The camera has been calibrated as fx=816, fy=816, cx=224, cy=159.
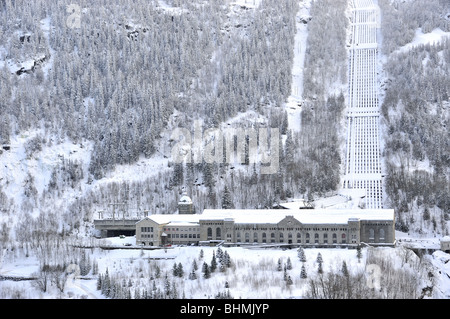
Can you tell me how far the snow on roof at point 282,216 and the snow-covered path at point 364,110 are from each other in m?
16.7

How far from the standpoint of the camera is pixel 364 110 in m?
138

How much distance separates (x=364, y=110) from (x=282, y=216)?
49736 millimetres

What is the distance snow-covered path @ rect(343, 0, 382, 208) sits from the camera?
117 meters

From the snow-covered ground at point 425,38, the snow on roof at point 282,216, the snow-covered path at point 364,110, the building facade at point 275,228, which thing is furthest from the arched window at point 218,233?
the snow-covered ground at point 425,38

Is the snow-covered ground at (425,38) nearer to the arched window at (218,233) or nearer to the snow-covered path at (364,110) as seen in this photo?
the snow-covered path at (364,110)

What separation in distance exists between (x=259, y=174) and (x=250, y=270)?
128 feet

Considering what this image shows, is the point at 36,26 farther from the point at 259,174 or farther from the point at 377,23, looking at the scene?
the point at 377,23

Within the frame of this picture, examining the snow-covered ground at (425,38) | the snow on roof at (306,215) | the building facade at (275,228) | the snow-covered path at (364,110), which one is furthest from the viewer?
the snow-covered ground at (425,38)

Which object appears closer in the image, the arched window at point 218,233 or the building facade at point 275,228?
the building facade at point 275,228

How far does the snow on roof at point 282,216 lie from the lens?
299ft

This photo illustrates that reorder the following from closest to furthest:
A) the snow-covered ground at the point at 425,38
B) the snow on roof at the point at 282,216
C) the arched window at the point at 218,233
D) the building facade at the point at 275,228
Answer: the building facade at the point at 275,228, the snow on roof at the point at 282,216, the arched window at the point at 218,233, the snow-covered ground at the point at 425,38

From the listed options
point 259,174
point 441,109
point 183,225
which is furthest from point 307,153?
point 183,225

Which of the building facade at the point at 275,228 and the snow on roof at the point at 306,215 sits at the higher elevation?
the snow on roof at the point at 306,215

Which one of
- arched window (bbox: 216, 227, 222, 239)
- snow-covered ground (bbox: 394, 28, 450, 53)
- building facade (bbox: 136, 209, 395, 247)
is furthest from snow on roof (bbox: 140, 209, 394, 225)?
snow-covered ground (bbox: 394, 28, 450, 53)
